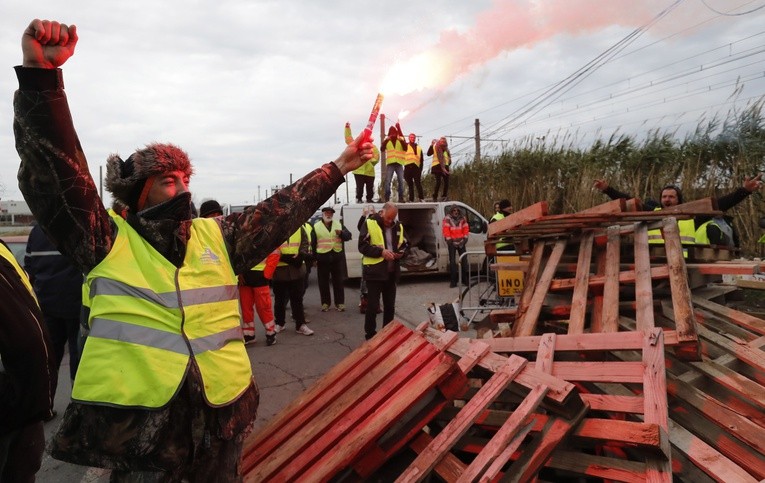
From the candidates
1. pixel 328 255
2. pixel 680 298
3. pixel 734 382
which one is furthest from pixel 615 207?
pixel 328 255

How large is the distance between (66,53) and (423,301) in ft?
27.7

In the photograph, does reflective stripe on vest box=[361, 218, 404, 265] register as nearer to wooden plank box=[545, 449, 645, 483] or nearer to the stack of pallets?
the stack of pallets

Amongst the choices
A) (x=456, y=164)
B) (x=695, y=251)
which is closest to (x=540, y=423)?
(x=695, y=251)

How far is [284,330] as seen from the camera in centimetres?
762

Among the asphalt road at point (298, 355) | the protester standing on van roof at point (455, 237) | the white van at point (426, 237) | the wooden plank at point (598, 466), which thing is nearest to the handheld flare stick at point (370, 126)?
the wooden plank at point (598, 466)

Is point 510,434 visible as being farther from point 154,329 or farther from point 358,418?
point 154,329

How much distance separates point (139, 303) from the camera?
64.4 inches

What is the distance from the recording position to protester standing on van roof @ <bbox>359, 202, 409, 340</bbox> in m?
6.52

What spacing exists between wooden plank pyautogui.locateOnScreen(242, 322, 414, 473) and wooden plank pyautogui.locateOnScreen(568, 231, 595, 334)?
1.30 meters

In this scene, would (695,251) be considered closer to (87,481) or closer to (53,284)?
(87,481)

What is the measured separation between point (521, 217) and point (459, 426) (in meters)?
2.20

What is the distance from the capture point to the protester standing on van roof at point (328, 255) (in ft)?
29.5

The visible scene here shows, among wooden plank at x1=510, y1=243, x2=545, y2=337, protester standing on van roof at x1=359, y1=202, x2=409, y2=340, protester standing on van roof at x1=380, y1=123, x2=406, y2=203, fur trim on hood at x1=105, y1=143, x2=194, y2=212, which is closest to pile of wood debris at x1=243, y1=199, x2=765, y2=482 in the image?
wooden plank at x1=510, y1=243, x2=545, y2=337

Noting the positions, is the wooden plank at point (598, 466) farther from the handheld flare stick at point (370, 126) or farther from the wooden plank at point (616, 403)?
A: the handheld flare stick at point (370, 126)
